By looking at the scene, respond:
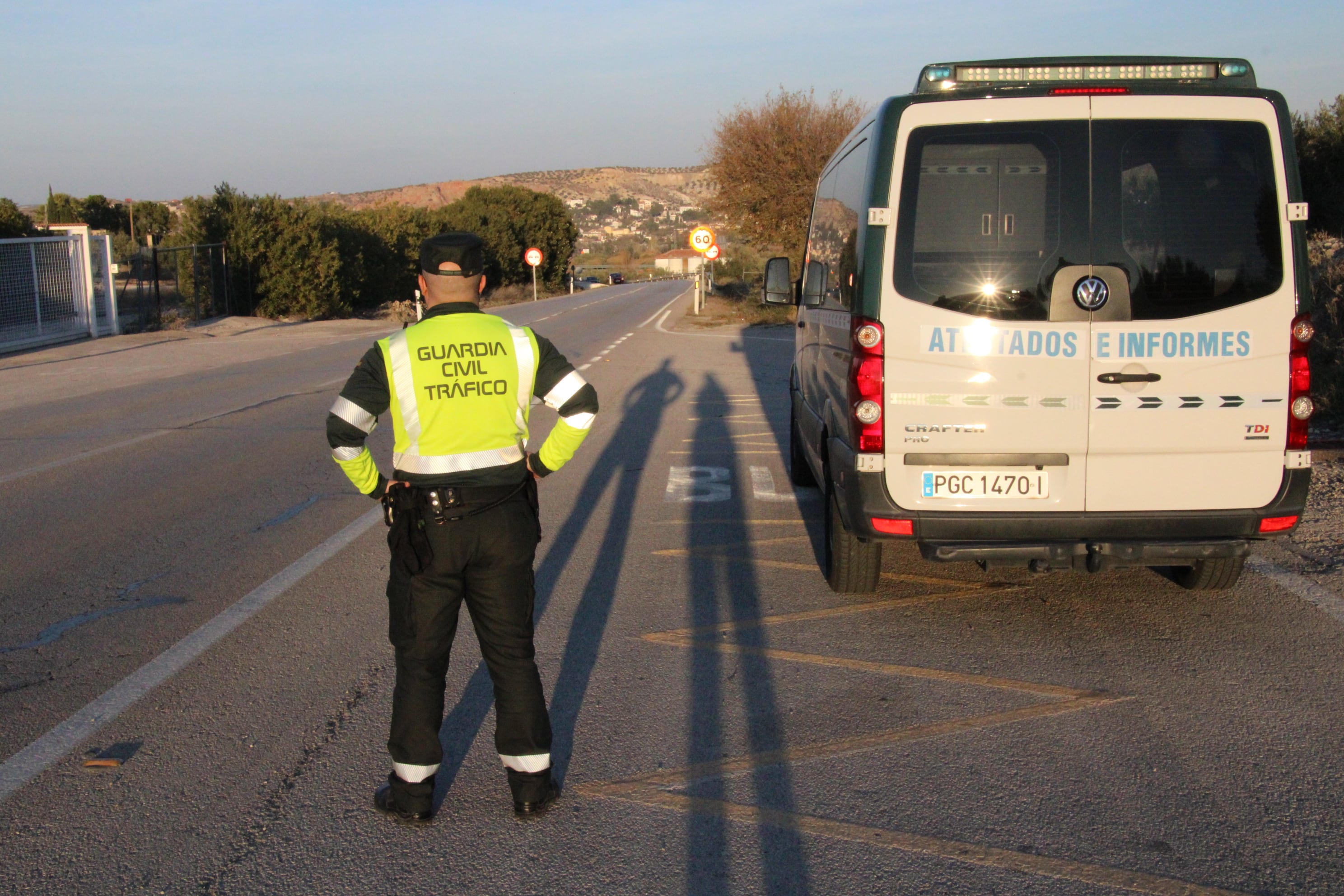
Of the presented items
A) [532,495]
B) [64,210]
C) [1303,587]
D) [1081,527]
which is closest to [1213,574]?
[1303,587]

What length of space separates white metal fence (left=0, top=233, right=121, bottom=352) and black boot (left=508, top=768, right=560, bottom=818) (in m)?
22.0

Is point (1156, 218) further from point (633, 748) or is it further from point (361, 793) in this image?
point (361, 793)

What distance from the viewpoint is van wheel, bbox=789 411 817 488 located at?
27.2 ft

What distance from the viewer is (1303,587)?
5.79 metres

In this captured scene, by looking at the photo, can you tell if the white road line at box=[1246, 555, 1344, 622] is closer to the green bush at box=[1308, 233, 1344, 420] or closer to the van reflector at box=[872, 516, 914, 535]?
the van reflector at box=[872, 516, 914, 535]

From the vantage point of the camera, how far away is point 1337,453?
28.9ft

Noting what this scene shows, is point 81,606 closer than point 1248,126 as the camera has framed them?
No

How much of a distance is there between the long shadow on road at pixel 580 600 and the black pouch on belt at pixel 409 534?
2.68 ft

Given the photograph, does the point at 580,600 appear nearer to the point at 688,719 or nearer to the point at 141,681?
the point at 688,719

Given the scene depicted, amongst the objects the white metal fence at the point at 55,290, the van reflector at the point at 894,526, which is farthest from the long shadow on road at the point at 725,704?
the white metal fence at the point at 55,290

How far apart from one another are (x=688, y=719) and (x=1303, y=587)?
3.56 metres

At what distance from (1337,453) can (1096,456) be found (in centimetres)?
529

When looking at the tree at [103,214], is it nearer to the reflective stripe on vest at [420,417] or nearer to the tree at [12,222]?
the tree at [12,222]

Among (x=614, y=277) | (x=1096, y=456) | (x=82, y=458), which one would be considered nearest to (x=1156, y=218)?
(x=1096, y=456)
